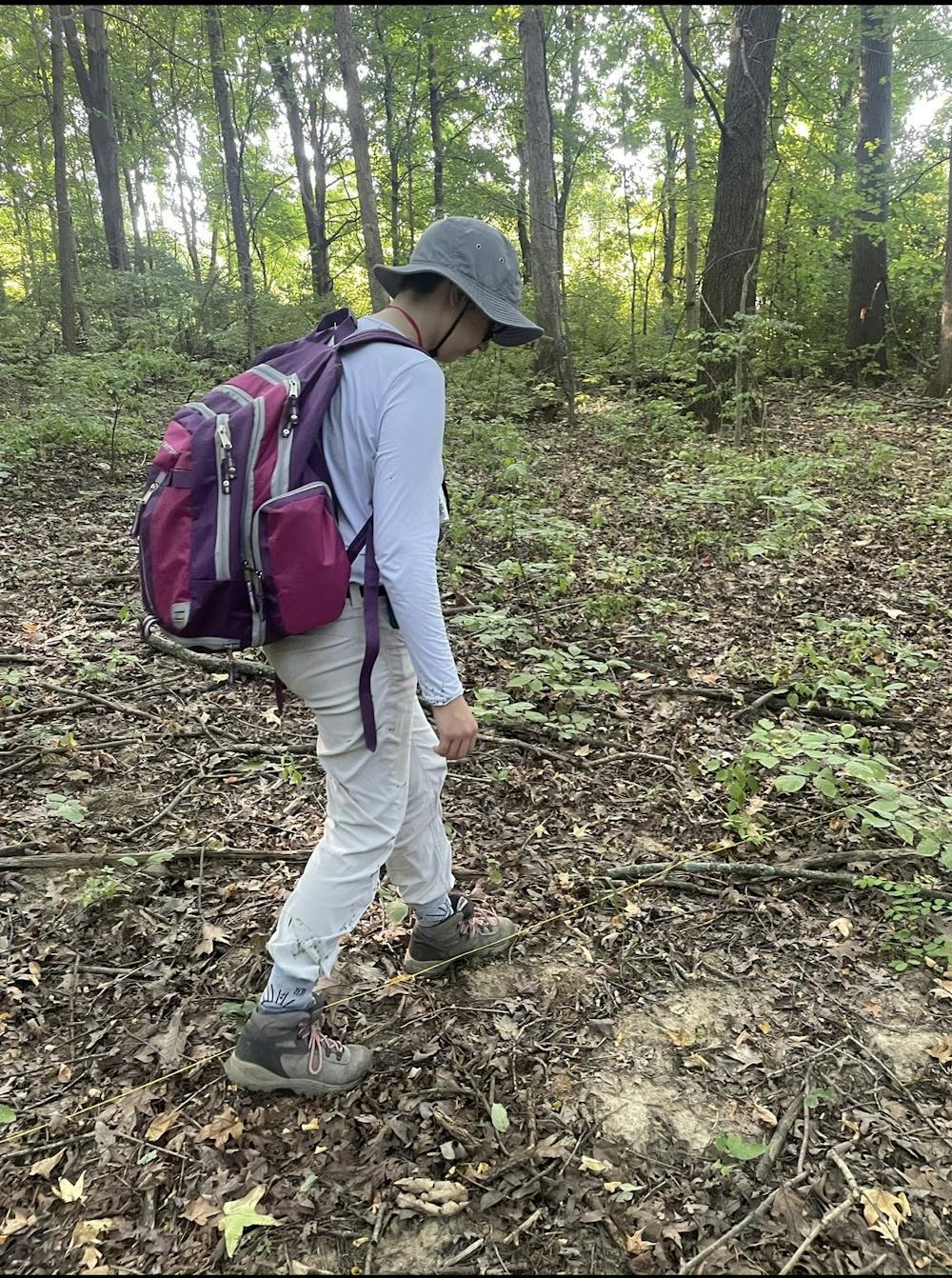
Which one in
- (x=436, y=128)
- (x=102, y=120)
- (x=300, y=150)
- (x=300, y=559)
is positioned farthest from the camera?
(x=300, y=150)

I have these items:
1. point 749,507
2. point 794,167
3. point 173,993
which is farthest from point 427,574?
point 794,167

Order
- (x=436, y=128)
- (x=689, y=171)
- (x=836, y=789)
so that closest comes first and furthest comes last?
(x=836, y=789) < (x=689, y=171) < (x=436, y=128)

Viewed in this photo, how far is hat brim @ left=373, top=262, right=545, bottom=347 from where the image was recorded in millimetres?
1956

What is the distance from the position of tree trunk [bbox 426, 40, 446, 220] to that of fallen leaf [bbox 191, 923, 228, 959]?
18.8m

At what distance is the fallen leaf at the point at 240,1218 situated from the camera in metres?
1.82

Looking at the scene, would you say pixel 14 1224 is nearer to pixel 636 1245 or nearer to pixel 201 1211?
pixel 201 1211

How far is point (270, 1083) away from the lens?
7.15ft

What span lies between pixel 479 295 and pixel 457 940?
78.6 inches

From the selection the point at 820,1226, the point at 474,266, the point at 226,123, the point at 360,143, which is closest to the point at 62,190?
the point at 360,143

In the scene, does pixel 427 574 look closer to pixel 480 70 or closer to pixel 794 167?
pixel 794 167

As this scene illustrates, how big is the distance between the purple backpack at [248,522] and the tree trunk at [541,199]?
1026 centimetres

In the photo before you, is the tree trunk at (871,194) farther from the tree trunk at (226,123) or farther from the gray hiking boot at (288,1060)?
the gray hiking boot at (288,1060)

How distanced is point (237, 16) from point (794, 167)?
12776 millimetres

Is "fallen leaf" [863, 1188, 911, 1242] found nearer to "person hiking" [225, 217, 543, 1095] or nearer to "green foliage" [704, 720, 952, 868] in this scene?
"green foliage" [704, 720, 952, 868]
